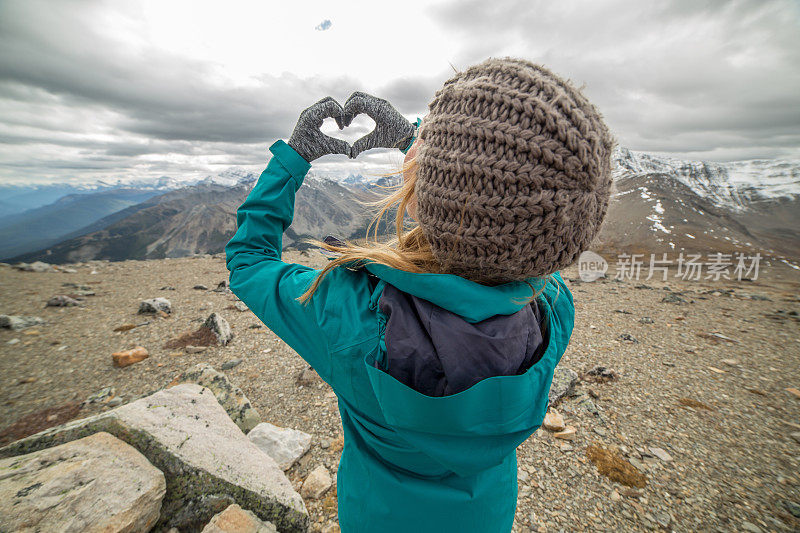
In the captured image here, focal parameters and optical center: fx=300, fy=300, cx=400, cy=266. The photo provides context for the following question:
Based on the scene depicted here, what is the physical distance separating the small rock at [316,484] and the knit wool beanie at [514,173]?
3686 millimetres

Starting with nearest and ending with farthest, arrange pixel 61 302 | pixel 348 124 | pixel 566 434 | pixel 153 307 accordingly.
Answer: pixel 348 124, pixel 566 434, pixel 153 307, pixel 61 302

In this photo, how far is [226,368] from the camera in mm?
5934

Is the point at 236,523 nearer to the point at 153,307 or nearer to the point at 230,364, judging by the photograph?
the point at 230,364

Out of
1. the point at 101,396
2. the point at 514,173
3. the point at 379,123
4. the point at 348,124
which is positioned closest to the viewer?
the point at 514,173

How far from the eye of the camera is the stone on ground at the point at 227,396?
14.0 feet

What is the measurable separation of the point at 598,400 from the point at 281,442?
211 inches

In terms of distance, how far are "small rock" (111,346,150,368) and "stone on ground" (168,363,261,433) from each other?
222 cm

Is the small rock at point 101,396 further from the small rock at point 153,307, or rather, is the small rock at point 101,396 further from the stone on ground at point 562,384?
the stone on ground at point 562,384

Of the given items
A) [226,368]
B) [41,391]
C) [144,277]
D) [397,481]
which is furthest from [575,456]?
[144,277]

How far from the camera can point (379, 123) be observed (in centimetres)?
246

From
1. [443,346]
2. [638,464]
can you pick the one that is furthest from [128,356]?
[638,464]

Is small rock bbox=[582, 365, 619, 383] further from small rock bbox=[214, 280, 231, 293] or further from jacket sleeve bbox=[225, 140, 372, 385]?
small rock bbox=[214, 280, 231, 293]

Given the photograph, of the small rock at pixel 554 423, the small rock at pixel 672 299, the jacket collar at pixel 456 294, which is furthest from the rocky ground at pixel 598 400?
the jacket collar at pixel 456 294

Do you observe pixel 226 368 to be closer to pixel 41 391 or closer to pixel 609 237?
pixel 41 391
